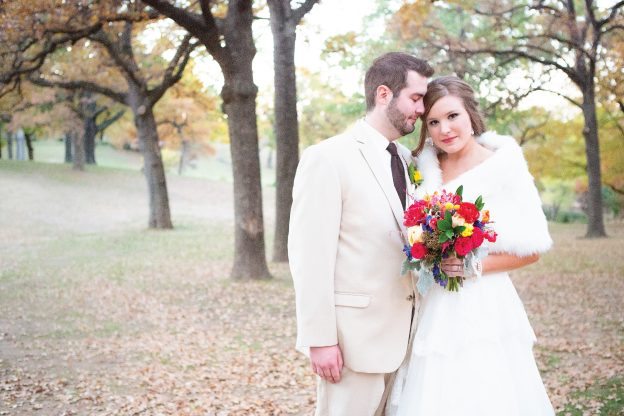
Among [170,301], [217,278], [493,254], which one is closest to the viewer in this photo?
[493,254]

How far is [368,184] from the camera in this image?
10.9ft

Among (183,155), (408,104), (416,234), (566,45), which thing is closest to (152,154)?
(566,45)

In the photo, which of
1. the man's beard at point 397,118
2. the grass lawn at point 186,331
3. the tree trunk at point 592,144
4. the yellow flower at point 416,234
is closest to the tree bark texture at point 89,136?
the grass lawn at point 186,331

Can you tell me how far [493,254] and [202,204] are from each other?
3335 cm

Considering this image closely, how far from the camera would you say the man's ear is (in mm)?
3389

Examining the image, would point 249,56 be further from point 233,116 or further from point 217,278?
point 217,278

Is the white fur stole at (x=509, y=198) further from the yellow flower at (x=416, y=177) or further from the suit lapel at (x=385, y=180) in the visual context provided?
the suit lapel at (x=385, y=180)

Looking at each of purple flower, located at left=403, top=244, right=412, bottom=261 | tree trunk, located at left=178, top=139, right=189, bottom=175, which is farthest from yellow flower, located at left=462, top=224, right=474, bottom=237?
tree trunk, located at left=178, top=139, right=189, bottom=175

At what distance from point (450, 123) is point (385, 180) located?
1.88 feet

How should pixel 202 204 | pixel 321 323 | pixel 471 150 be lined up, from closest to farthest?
1. pixel 321 323
2. pixel 471 150
3. pixel 202 204

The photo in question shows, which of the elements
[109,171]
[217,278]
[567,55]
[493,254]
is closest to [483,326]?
[493,254]

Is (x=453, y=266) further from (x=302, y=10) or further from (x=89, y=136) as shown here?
(x=89, y=136)

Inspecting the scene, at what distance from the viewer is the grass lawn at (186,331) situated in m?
6.14

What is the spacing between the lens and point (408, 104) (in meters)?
3.38
